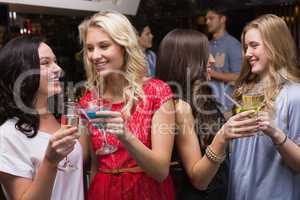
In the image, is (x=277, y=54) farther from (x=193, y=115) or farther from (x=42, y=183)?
(x=42, y=183)

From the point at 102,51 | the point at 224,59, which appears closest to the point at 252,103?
the point at 102,51

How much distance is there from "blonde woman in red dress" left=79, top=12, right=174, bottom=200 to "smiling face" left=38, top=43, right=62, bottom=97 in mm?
199

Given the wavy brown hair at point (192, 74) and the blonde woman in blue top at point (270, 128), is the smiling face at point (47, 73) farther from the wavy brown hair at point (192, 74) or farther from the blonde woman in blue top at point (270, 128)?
the blonde woman in blue top at point (270, 128)

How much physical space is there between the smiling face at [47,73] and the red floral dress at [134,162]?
316 millimetres

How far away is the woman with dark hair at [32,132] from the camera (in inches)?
72.1

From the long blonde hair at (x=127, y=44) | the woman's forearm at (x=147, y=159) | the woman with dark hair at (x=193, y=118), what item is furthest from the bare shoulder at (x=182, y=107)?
the woman's forearm at (x=147, y=159)

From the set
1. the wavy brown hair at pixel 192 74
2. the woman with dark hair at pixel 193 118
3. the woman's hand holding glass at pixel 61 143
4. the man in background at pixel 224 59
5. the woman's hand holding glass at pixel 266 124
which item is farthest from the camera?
the man in background at pixel 224 59

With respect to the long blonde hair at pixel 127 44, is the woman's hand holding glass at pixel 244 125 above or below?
below

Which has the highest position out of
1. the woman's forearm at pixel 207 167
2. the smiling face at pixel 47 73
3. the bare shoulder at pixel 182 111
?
the smiling face at pixel 47 73

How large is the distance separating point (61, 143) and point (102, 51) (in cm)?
62

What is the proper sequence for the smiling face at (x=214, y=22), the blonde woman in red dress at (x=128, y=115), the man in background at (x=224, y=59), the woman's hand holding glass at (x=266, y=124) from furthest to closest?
the smiling face at (x=214, y=22), the man in background at (x=224, y=59), the blonde woman in red dress at (x=128, y=115), the woman's hand holding glass at (x=266, y=124)

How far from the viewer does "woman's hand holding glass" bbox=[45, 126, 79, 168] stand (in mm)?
1765

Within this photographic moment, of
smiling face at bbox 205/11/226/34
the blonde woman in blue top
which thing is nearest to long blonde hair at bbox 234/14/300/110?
the blonde woman in blue top

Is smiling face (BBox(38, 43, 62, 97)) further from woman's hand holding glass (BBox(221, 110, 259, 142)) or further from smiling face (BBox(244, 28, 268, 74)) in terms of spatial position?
smiling face (BBox(244, 28, 268, 74))
